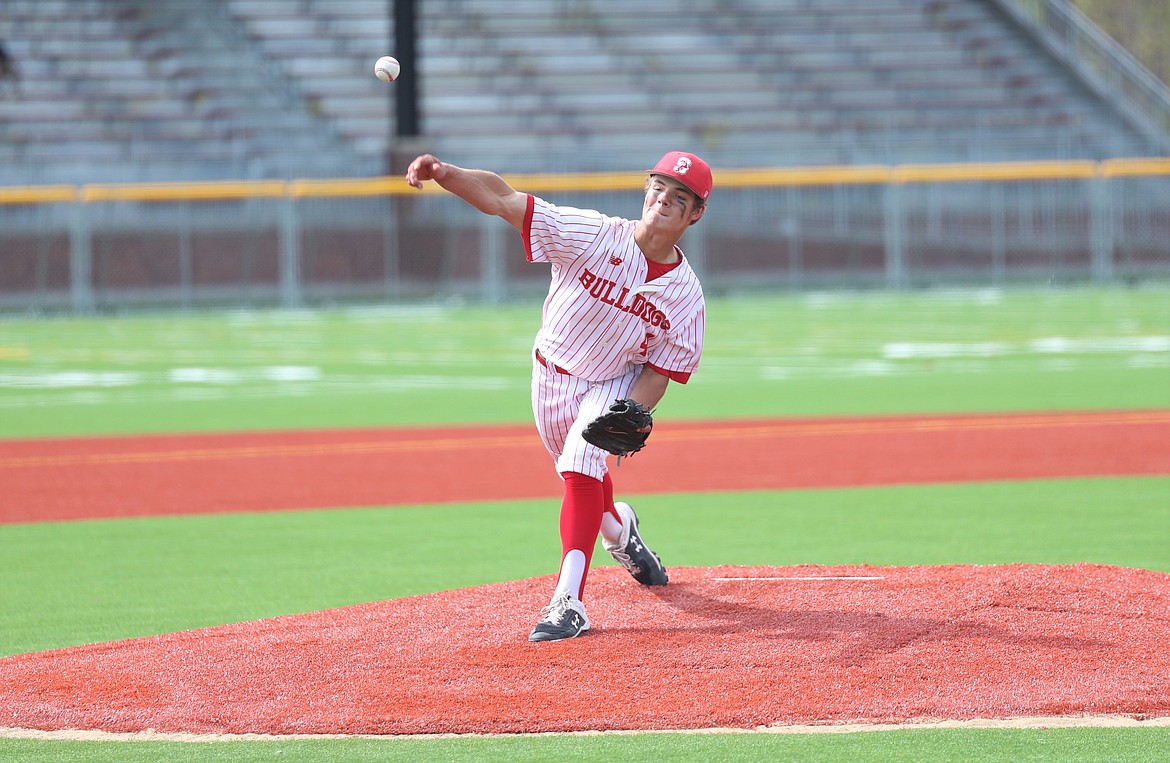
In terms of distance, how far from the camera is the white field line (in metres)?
4.46

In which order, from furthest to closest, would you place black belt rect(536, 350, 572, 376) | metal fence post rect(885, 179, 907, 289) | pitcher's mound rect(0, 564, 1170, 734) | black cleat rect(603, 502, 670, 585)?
metal fence post rect(885, 179, 907, 289) < black cleat rect(603, 502, 670, 585) < black belt rect(536, 350, 572, 376) < pitcher's mound rect(0, 564, 1170, 734)

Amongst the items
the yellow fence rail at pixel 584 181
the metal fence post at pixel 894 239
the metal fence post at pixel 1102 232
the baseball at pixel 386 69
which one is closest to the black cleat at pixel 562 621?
the baseball at pixel 386 69

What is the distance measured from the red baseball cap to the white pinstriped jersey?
0.27 meters

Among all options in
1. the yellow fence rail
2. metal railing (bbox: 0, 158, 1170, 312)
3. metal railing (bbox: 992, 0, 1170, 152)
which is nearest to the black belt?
the yellow fence rail

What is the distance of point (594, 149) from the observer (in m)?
33.3

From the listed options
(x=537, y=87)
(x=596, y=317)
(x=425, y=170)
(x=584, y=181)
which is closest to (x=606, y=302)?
(x=596, y=317)

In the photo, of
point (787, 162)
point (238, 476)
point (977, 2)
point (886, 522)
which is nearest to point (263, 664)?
point (886, 522)

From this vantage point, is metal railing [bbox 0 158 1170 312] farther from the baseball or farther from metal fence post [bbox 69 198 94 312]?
the baseball

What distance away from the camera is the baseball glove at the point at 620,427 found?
568cm

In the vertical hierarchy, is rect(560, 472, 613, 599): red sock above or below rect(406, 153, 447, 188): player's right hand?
below

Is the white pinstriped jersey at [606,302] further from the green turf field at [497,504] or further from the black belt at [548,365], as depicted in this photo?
the green turf field at [497,504]

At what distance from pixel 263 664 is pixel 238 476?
5449 mm

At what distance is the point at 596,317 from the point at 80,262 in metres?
24.1

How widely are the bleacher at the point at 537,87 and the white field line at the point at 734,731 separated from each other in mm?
25925
